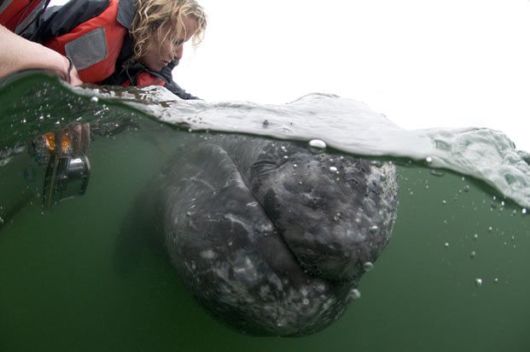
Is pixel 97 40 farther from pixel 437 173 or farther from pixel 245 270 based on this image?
pixel 437 173

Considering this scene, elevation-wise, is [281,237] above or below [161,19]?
below

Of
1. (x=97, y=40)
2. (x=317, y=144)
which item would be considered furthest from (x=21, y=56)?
(x=317, y=144)

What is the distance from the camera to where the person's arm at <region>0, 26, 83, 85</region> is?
211 centimetres

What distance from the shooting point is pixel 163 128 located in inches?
126

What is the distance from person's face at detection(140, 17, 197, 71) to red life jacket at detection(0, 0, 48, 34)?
120cm

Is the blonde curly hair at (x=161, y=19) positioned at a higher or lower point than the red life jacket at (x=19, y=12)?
lower

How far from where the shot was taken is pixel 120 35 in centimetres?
372

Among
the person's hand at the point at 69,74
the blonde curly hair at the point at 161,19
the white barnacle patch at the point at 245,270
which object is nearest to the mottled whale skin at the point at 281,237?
the white barnacle patch at the point at 245,270

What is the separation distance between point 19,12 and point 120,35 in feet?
3.38

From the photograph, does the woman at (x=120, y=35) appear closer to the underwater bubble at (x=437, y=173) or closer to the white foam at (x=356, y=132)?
the white foam at (x=356, y=132)

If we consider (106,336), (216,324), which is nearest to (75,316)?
(106,336)

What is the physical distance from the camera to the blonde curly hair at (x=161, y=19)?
3787 mm

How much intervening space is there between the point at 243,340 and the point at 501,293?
459 cm

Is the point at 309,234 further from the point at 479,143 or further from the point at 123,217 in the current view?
the point at 479,143
